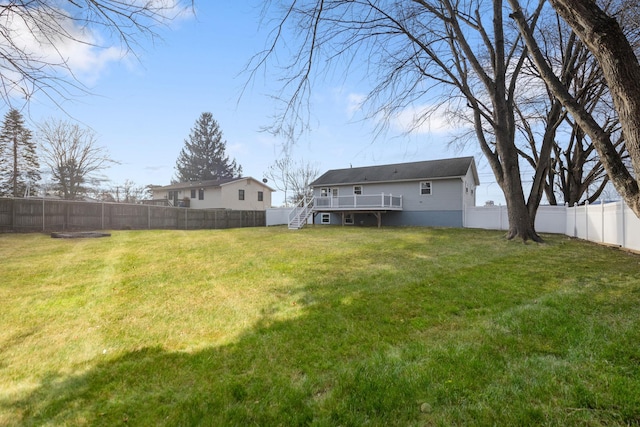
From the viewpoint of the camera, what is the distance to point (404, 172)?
21.3 m

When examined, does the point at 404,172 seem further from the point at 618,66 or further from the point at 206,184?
the point at 618,66

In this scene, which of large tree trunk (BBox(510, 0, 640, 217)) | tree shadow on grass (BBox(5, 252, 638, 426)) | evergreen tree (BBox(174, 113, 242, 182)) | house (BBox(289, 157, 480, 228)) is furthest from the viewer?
evergreen tree (BBox(174, 113, 242, 182))

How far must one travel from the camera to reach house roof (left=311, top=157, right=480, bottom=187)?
1933 cm

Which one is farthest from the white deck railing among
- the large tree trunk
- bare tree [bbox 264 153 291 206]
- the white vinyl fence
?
bare tree [bbox 264 153 291 206]

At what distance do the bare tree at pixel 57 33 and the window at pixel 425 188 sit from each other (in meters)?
18.9

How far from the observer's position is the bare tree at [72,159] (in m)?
21.6

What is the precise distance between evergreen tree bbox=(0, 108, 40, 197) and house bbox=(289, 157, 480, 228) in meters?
18.3

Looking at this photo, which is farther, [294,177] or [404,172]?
[294,177]

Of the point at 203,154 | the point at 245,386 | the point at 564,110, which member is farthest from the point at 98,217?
the point at 203,154

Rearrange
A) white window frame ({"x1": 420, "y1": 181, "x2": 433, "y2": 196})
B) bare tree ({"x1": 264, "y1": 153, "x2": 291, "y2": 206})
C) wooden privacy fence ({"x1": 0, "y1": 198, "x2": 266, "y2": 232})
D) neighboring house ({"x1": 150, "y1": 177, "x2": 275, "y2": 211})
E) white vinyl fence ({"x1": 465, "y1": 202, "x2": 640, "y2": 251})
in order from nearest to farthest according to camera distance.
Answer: white vinyl fence ({"x1": 465, "y1": 202, "x2": 640, "y2": 251})
wooden privacy fence ({"x1": 0, "y1": 198, "x2": 266, "y2": 232})
white window frame ({"x1": 420, "y1": 181, "x2": 433, "y2": 196})
neighboring house ({"x1": 150, "y1": 177, "x2": 275, "y2": 211})
bare tree ({"x1": 264, "y1": 153, "x2": 291, "y2": 206})

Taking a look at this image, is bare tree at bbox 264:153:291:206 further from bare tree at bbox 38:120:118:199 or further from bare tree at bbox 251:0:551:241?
bare tree at bbox 251:0:551:241

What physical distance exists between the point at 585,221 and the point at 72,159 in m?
32.2

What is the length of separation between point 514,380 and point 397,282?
2.98m

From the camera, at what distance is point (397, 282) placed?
526cm
